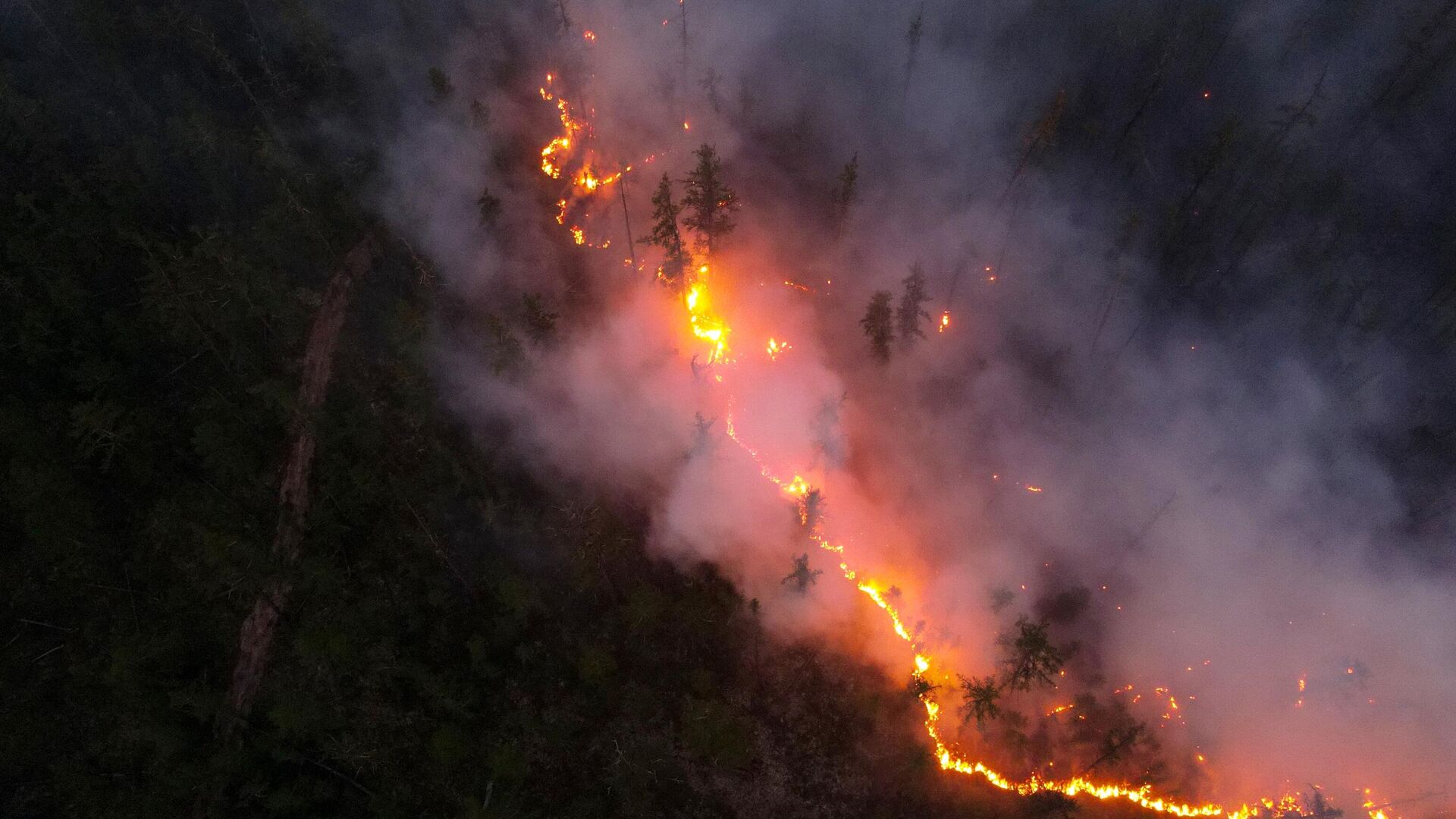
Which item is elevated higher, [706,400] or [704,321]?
[704,321]

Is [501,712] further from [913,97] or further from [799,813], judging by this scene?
[913,97]

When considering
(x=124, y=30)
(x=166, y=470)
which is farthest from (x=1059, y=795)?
(x=124, y=30)

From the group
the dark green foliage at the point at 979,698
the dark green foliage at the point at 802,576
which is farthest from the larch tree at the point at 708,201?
the dark green foliage at the point at 979,698

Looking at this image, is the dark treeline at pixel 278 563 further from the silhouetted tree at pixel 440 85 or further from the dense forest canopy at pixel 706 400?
the silhouetted tree at pixel 440 85

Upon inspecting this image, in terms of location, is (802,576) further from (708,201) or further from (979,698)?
(708,201)


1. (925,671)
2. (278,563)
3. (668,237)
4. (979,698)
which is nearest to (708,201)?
(668,237)

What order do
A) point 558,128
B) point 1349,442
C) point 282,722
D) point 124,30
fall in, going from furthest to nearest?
point 558,128, point 1349,442, point 124,30, point 282,722

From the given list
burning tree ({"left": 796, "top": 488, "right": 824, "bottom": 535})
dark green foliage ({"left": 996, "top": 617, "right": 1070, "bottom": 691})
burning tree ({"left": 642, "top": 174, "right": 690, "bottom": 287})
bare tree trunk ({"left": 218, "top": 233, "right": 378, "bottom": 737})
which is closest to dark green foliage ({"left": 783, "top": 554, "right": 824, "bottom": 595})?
burning tree ({"left": 796, "top": 488, "right": 824, "bottom": 535})
